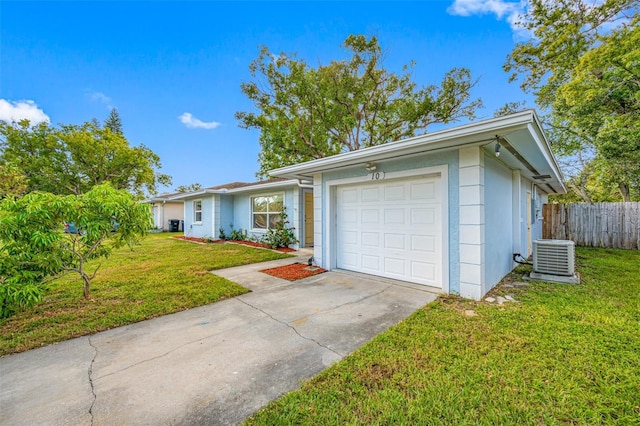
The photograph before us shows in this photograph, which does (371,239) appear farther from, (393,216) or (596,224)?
(596,224)

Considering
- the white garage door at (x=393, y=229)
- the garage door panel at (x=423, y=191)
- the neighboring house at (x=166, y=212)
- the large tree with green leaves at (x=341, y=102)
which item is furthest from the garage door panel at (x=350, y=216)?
the neighboring house at (x=166, y=212)

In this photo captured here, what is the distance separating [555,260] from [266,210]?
950 centimetres

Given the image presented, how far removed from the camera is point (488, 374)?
2.23m

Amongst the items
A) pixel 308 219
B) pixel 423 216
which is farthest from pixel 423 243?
pixel 308 219

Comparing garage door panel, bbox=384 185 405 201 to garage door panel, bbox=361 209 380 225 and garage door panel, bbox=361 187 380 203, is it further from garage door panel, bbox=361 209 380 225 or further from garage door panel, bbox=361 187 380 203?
garage door panel, bbox=361 209 380 225

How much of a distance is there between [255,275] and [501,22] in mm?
13470

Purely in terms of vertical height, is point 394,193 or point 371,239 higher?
point 394,193

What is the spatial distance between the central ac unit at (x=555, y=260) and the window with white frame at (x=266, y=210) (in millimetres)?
8191

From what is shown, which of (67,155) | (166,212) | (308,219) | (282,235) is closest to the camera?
(282,235)

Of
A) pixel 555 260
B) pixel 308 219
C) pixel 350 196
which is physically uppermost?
pixel 350 196

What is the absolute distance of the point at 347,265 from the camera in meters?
6.15

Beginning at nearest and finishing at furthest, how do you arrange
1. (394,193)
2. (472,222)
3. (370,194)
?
(472,222) → (394,193) → (370,194)

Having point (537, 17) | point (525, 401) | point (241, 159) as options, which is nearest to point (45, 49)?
point (241, 159)

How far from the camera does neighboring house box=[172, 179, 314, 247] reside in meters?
10.2
